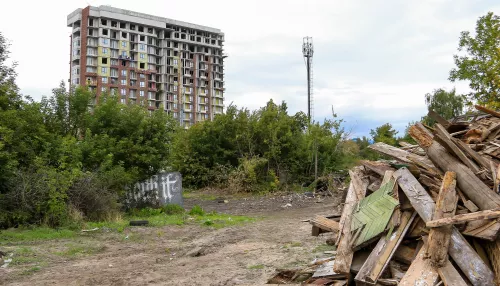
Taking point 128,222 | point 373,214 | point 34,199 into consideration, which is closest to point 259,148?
point 128,222

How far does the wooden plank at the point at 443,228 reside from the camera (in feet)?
16.9

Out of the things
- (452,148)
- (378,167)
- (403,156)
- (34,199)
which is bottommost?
(34,199)

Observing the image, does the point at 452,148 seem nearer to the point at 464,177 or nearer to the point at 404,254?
the point at 464,177

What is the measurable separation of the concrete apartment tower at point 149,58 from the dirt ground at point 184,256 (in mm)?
55469

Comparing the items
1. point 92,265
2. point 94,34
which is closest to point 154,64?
point 94,34

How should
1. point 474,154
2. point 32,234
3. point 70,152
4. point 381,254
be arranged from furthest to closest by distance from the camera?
point 70,152 → point 32,234 → point 474,154 → point 381,254

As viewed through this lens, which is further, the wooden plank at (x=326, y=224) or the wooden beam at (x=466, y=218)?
the wooden plank at (x=326, y=224)

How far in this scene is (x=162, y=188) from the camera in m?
17.2

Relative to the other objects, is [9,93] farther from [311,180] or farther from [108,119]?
[311,180]

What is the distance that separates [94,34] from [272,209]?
62.5m

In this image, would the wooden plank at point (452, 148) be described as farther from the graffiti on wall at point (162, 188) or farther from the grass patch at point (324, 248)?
the graffiti on wall at point (162, 188)

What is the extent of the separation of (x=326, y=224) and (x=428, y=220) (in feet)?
7.28

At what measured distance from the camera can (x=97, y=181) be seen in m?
13.8

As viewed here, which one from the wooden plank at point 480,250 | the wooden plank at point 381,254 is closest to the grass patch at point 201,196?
the wooden plank at point 381,254
